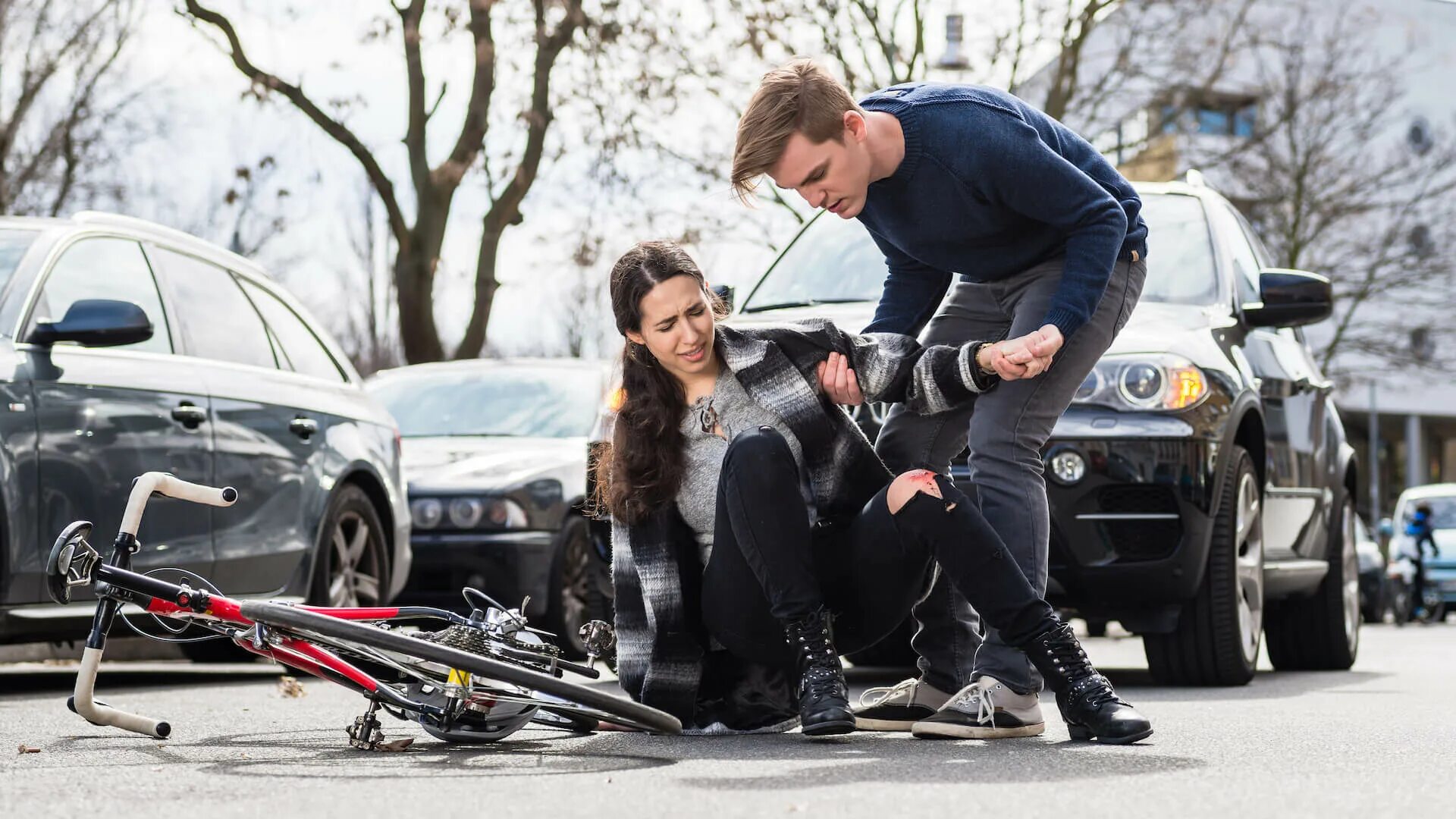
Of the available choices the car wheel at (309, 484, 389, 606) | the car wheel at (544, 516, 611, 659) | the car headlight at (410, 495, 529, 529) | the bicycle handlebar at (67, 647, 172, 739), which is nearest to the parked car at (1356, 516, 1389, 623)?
the car wheel at (544, 516, 611, 659)

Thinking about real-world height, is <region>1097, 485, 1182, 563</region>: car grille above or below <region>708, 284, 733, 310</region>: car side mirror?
below

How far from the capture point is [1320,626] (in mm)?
8391

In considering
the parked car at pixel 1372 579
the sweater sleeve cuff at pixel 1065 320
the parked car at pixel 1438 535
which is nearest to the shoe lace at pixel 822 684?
the sweater sleeve cuff at pixel 1065 320

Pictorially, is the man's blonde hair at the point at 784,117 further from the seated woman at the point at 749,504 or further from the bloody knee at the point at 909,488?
the bloody knee at the point at 909,488

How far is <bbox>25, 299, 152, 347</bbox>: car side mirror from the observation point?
603 centimetres

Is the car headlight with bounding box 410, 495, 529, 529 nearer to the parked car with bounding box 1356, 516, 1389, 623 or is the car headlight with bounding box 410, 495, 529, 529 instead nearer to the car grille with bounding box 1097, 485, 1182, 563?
the car grille with bounding box 1097, 485, 1182, 563

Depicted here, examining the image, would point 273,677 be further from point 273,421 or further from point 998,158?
point 998,158

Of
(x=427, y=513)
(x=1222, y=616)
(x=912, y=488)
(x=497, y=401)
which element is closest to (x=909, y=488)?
(x=912, y=488)

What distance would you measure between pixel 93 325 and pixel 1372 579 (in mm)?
18136

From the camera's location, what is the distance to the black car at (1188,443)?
6.34 metres

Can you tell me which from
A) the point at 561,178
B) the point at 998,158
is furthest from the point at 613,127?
the point at 998,158

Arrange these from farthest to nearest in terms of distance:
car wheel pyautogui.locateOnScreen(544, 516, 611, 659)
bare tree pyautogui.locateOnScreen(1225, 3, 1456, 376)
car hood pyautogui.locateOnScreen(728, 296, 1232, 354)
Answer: bare tree pyautogui.locateOnScreen(1225, 3, 1456, 376)
car wheel pyautogui.locateOnScreen(544, 516, 611, 659)
car hood pyautogui.locateOnScreen(728, 296, 1232, 354)

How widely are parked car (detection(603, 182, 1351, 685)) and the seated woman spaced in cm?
79

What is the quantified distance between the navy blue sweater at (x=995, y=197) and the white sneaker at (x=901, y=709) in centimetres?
101
